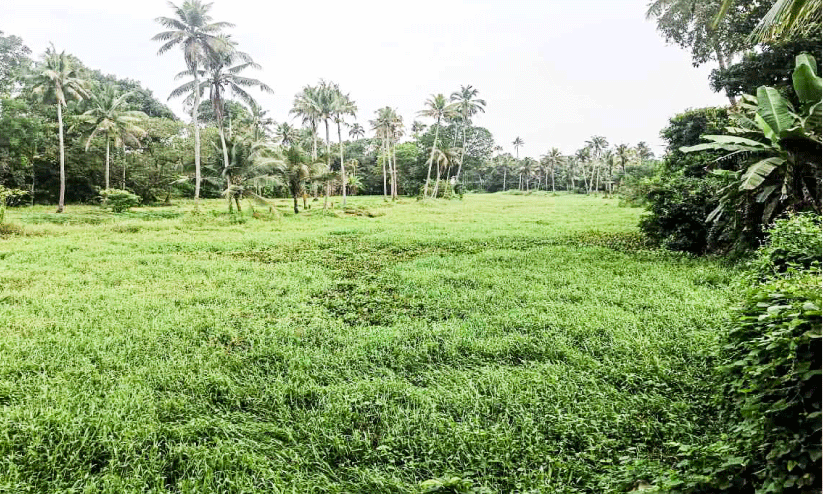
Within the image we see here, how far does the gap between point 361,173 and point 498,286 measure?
50.3m

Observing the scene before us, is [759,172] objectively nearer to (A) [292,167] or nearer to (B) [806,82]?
(B) [806,82]

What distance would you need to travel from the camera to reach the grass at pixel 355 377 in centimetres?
312

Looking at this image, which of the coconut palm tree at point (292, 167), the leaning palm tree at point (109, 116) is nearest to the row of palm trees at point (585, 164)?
the coconut palm tree at point (292, 167)

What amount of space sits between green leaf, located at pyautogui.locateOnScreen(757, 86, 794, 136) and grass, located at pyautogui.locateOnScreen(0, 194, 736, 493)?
257cm

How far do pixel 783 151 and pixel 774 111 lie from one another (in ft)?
2.68

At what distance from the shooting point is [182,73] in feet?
79.0

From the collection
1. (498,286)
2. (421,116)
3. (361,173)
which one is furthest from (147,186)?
(498,286)

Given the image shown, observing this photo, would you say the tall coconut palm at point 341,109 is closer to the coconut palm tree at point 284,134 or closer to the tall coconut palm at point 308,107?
the tall coconut palm at point 308,107

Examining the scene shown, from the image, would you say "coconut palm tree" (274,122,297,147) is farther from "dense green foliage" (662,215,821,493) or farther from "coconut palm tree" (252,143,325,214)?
"dense green foliage" (662,215,821,493)

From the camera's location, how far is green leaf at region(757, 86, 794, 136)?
708cm

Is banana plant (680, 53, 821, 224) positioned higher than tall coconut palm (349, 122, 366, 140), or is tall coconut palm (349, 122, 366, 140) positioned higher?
tall coconut palm (349, 122, 366, 140)

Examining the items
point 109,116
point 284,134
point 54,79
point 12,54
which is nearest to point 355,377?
point 54,79

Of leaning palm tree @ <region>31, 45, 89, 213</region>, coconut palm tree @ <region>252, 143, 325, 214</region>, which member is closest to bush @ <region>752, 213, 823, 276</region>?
coconut palm tree @ <region>252, 143, 325, 214</region>

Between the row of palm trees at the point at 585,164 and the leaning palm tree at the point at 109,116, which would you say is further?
the row of palm trees at the point at 585,164
